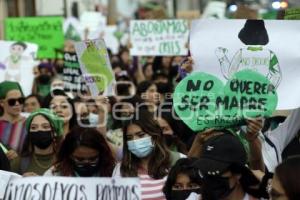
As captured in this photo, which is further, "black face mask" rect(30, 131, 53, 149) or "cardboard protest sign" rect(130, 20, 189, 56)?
"cardboard protest sign" rect(130, 20, 189, 56)

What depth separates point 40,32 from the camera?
43.6 ft

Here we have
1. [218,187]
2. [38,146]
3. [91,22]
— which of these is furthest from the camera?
[91,22]

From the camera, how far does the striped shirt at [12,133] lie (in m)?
6.58

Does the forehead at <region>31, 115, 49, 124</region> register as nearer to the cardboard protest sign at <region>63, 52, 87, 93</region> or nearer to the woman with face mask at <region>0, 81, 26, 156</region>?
the woman with face mask at <region>0, 81, 26, 156</region>

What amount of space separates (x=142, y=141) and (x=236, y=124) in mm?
771

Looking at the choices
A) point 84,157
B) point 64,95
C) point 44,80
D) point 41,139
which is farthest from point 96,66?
point 44,80

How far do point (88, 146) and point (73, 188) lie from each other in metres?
0.70

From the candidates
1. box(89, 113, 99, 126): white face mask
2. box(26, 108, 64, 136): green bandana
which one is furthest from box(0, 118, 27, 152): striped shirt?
box(26, 108, 64, 136): green bandana

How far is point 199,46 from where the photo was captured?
4961 mm

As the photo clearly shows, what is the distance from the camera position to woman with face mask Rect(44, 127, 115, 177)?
4.72m

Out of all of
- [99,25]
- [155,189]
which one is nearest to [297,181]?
[155,189]

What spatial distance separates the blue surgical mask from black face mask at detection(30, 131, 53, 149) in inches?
36.5

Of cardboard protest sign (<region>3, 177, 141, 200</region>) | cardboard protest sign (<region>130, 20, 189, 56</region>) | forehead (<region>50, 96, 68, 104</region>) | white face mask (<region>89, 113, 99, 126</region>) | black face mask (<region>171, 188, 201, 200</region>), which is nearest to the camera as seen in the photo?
cardboard protest sign (<region>3, 177, 141, 200</region>)

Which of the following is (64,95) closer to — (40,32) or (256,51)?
(256,51)
